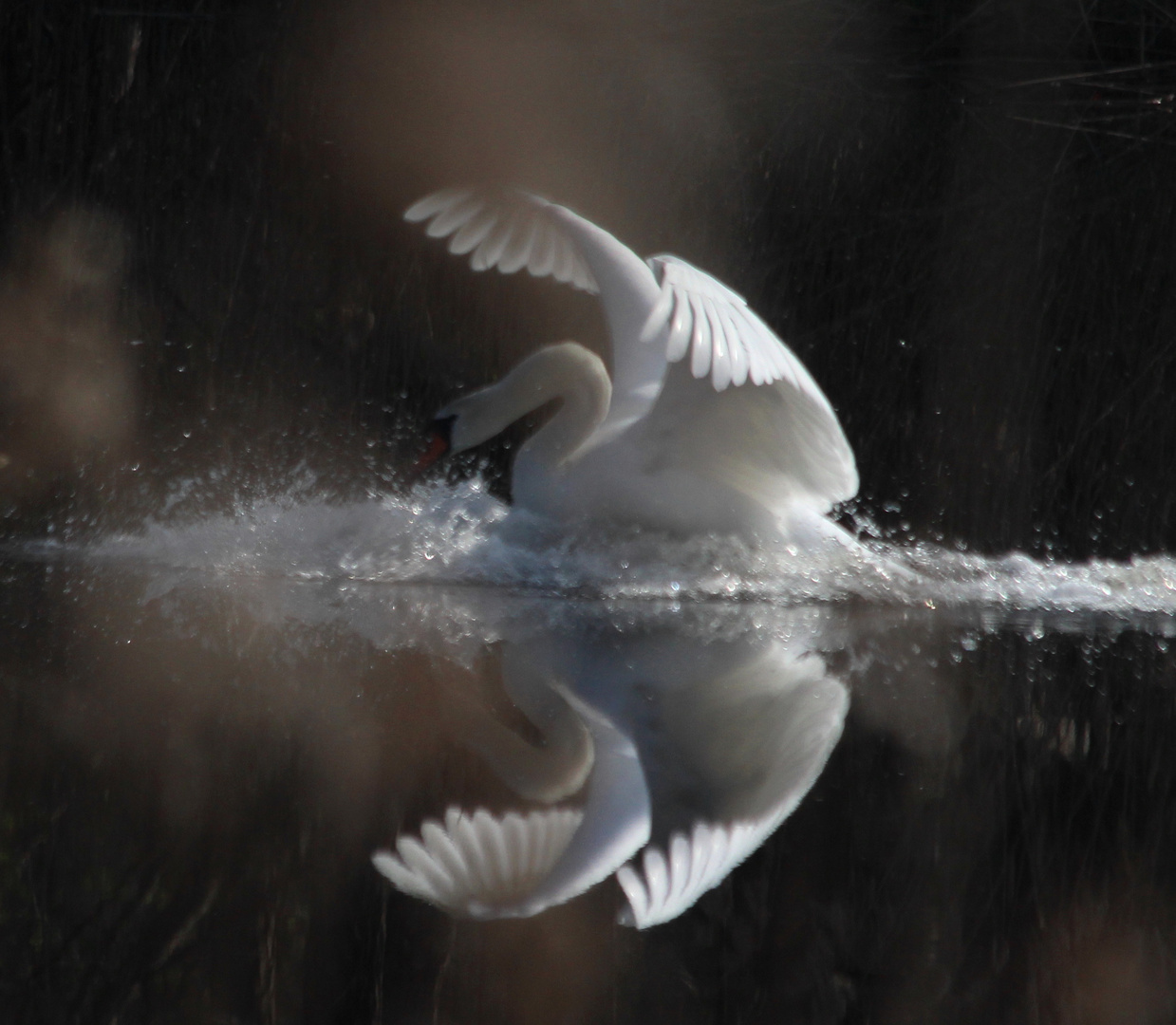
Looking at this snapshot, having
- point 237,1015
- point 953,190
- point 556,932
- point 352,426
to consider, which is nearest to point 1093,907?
point 556,932

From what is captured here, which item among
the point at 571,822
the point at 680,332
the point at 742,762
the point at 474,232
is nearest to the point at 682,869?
the point at 571,822

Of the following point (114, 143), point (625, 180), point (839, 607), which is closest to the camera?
point (839, 607)

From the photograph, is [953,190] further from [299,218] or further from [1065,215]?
[299,218]


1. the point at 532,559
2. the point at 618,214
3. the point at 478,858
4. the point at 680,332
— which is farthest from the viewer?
the point at 618,214

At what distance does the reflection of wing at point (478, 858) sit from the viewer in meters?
1.12

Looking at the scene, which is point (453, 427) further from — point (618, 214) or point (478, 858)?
point (478, 858)

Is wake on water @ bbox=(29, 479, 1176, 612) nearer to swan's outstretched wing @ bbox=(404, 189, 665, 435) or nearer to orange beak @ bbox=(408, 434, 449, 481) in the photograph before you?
orange beak @ bbox=(408, 434, 449, 481)

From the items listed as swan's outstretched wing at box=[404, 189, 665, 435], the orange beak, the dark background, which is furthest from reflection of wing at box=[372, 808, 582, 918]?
the dark background

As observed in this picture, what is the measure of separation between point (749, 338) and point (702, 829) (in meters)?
1.54

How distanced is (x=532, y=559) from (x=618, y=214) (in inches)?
67.1

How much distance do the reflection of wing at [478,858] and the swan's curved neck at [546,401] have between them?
1.98 meters

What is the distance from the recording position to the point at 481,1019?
3.02 feet

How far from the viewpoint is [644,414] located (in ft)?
10.5

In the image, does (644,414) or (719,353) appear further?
(644,414)
